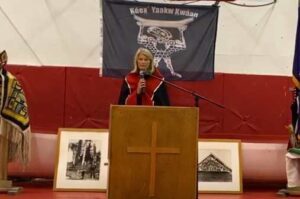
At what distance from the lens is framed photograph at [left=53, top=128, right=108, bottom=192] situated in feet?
17.1

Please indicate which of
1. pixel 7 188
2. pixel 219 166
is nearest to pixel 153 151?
pixel 7 188

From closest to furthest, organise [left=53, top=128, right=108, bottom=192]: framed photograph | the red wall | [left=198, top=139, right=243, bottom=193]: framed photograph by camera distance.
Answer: [left=53, top=128, right=108, bottom=192]: framed photograph → [left=198, top=139, right=243, bottom=193]: framed photograph → the red wall

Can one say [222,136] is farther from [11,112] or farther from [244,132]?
[11,112]

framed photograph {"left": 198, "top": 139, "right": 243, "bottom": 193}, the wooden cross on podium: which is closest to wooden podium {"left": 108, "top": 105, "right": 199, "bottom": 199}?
the wooden cross on podium

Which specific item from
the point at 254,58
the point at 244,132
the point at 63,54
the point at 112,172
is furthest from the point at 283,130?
the point at 112,172

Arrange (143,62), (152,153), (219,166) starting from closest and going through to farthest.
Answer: (152,153) < (143,62) < (219,166)

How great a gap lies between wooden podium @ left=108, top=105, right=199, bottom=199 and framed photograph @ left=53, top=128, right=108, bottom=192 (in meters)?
1.67

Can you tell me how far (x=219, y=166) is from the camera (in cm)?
549

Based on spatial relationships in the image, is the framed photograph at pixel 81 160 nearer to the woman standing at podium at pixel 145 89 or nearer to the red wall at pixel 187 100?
the red wall at pixel 187 100

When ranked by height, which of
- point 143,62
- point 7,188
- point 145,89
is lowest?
point 7,188

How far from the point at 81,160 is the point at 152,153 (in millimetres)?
1951

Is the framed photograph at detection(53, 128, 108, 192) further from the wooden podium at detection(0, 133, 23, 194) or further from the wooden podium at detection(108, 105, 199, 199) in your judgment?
the wooden podium at detection(108, 105, 199, 199)

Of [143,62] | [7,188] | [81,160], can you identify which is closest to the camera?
[143,62]

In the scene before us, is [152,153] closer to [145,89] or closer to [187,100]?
[145,89]
